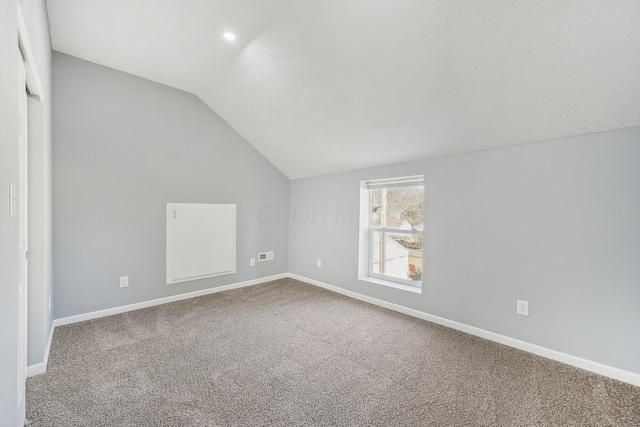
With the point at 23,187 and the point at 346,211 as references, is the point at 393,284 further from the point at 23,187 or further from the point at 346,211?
the point at 23,187

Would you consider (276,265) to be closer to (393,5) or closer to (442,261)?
(442,261)

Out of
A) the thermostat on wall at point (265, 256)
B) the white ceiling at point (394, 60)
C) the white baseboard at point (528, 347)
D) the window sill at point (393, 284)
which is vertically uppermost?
the white ceiling at point (394, 60)

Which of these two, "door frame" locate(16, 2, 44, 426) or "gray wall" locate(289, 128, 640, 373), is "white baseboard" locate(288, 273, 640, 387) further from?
"door frame" locate(16, 2, 44, 426)

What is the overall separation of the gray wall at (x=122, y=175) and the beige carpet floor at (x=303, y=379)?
0.49 meters

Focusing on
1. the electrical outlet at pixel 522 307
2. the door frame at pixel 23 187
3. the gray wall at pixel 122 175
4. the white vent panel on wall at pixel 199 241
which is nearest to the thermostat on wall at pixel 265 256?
the white vent panel on wall at pixel 199 241

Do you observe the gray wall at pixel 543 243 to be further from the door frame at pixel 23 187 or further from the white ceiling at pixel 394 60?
the door frame at pixel 23 187

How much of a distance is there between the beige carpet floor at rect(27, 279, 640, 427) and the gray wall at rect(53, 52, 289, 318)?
49 centimetres

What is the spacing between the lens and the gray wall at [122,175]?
2689 millimetres

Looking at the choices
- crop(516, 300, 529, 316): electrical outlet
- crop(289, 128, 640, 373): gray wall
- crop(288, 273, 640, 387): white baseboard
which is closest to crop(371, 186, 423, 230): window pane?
crop(289, 128, 640, 373): gray wall

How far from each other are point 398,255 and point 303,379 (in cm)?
200

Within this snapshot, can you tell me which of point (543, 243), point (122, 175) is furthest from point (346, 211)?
point (122, 175)

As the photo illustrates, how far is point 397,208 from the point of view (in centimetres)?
343

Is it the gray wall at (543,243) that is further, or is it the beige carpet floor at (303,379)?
the gray wall at (543,243)

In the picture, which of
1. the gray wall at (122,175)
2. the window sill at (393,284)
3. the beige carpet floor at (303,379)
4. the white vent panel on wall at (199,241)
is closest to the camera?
the beige carpet floor at (303,379)
